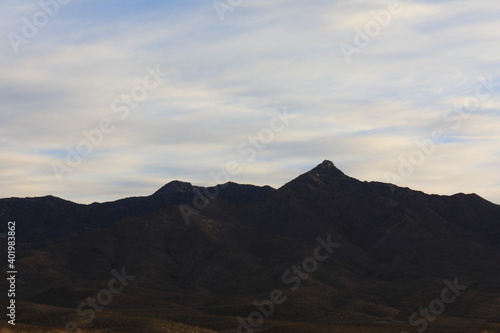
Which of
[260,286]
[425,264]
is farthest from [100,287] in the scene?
[425,264]

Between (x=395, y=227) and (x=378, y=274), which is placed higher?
(x=395, y=227)

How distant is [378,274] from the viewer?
171 metres

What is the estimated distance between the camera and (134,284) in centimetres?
15250

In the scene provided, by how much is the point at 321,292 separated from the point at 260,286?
20984mm

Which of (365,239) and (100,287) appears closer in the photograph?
(100,287)

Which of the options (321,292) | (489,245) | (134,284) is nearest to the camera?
(321,292)

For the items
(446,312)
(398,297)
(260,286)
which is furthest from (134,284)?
(446,312)

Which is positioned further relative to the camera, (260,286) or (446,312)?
(260,286)

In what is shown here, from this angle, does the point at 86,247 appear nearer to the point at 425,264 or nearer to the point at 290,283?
the point at 290,283

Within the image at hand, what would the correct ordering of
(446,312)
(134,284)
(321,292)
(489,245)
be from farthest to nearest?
(489,245), (134,284), (321,292), (446,312)

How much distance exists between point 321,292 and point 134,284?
1583 inches

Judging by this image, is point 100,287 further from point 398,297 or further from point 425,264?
point 425,264

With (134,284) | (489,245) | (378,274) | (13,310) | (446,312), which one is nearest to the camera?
(13,310)

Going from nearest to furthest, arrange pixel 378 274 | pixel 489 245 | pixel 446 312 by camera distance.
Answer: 1. pixel 446 312
2. pixel 378 274
3. pixel 489 245
